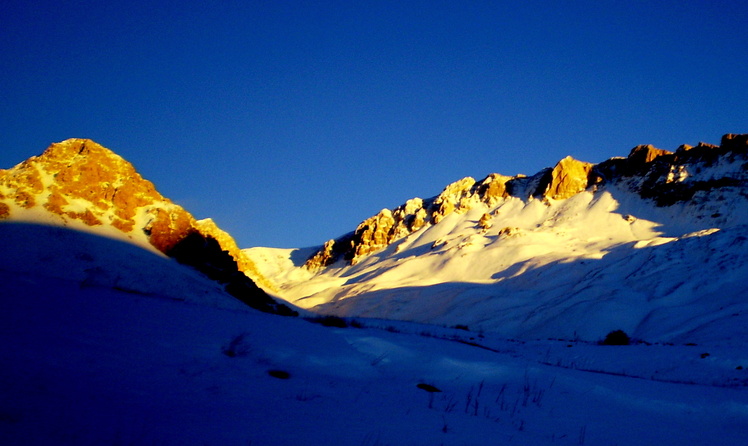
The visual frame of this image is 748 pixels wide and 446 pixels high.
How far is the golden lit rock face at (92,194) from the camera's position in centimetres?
3038

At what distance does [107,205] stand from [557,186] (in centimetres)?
7996

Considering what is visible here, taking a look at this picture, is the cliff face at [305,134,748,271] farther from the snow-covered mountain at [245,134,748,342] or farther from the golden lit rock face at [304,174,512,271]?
the snow-covered mountain at [245,134,748,342]

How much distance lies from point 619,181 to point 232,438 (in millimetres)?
93856

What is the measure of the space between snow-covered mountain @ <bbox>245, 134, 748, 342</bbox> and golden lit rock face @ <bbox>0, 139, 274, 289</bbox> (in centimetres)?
2822

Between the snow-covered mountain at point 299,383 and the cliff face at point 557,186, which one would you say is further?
the cliff face at point 557,186

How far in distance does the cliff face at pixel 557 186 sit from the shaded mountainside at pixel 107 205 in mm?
63236

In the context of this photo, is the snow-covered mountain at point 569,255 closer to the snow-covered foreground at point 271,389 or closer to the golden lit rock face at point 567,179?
the golden lit rock face at point 567,179

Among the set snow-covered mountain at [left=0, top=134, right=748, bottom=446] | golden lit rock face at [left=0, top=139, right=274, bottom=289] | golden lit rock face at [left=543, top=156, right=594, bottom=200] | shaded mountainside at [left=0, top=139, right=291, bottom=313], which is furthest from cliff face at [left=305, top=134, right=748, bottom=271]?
snow-covered mountain at [left=0, top=134, right=748, bottom=446]

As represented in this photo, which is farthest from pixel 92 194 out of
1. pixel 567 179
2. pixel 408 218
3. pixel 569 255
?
pixel 408 218

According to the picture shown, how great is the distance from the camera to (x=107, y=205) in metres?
34.1

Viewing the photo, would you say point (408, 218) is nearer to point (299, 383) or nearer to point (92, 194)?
point (92, 194)

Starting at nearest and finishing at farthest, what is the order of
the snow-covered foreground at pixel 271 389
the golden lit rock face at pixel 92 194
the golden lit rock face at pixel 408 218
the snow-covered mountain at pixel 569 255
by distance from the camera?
the snow-covered foreground at pixel 271 389, the golden lit rock face at pixel 92 194, the snow-covered mountain at pixel 569 255, the golden lit rock face at pixel 408 218

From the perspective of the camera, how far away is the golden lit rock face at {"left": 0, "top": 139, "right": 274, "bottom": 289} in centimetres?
3038

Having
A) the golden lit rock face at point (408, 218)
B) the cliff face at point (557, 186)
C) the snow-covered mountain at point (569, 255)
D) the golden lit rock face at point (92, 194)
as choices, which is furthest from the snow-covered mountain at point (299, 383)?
the golden lit rock face at point (408, 218)
